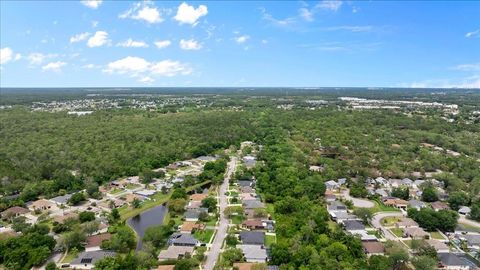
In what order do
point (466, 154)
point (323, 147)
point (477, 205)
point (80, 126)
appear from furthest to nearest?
1. point (80, 126)
2. point (323, 147)
3. point (466, 154)
4. point (477, 205)

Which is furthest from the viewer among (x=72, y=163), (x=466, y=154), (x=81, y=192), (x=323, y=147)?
(x=323, y=147)

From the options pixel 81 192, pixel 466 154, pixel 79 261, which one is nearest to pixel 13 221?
pixel 81 192

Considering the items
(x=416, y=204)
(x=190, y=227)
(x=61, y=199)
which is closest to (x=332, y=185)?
(x=416, y=204)

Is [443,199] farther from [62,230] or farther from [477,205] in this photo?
[62,230]

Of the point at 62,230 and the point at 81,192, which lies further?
the point at 81,192

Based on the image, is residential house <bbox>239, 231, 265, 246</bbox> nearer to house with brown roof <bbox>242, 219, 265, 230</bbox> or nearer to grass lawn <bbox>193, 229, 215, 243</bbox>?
house with brown roof <bbox>242, 219, 265, 230</bbox>

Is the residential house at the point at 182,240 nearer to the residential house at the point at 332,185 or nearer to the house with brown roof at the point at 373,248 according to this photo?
the house with brown roof at the point at 373,248

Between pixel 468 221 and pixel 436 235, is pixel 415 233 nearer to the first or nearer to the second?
pixel 436 235
